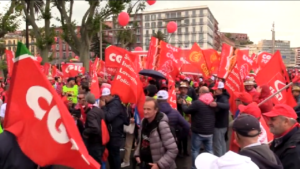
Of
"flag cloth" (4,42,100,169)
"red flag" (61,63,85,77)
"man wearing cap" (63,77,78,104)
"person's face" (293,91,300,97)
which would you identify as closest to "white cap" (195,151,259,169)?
"flag cloth" (4,42,100,169)

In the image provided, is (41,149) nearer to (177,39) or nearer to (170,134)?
(170,134)

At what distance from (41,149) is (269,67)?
4752 mm

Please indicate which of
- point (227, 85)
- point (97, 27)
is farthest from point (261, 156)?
point (97, 27)

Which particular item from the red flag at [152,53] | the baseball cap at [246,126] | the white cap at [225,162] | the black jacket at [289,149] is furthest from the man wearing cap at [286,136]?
the red flag at [152,53]

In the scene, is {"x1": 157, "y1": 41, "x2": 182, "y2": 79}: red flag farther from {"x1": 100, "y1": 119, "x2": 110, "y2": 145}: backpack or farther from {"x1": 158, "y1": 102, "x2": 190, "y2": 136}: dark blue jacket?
{"x1": 100, "y1": 119, "x2": 110, "y2": 145}: backpack

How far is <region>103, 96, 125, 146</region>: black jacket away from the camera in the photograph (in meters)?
5.18

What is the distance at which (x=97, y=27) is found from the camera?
68.6ft

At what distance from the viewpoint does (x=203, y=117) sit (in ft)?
18.6

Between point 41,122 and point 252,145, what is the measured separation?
1.60 meters

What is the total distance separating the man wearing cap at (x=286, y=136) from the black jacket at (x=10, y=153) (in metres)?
2.25

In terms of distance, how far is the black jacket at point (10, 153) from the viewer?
104 inches

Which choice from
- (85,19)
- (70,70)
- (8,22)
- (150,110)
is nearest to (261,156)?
(150,110)

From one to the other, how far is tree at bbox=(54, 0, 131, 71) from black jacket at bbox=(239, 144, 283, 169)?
1862 cm

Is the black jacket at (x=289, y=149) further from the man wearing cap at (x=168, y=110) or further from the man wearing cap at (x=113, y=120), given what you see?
the man wearing cap at (x=113, y=120)
